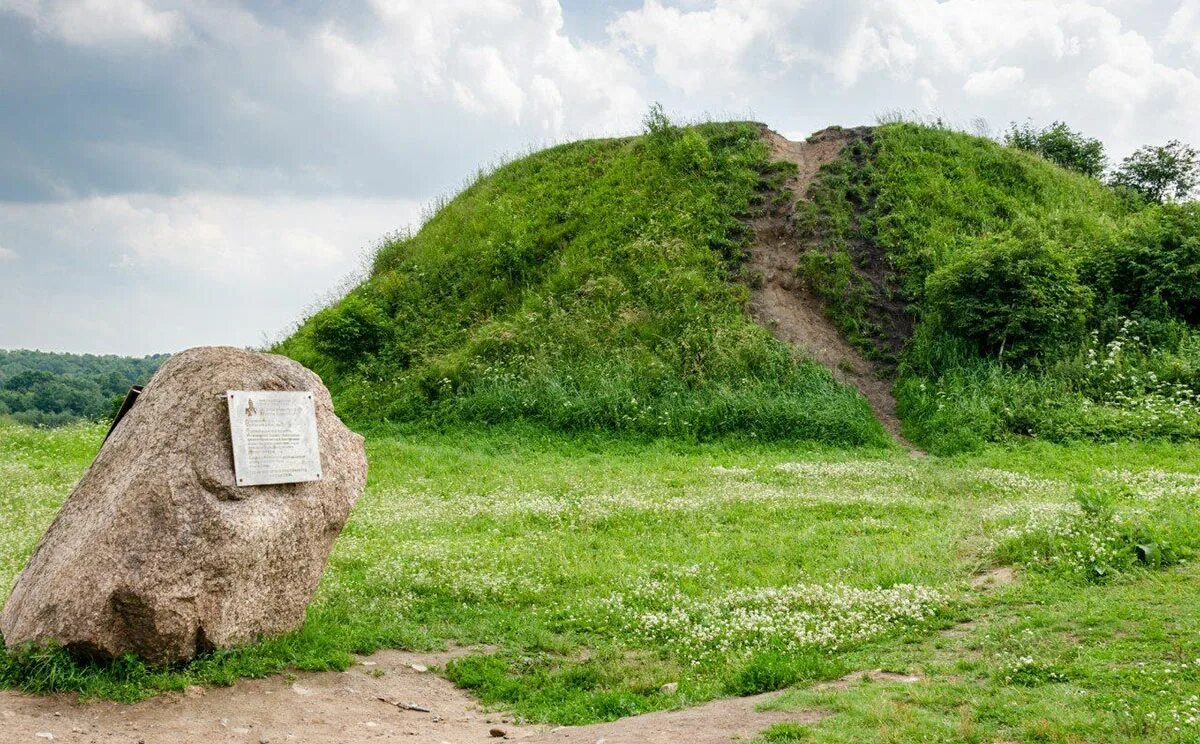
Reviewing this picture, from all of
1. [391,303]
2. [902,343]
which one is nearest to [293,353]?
[391,303]

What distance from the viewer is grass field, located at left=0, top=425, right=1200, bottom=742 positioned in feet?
22.1

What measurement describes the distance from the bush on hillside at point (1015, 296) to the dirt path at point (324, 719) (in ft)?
60.0

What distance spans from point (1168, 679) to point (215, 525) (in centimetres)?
750

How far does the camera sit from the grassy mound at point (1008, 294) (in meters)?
20.7

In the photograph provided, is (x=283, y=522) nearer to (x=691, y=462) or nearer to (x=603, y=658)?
(x=603, y=658)

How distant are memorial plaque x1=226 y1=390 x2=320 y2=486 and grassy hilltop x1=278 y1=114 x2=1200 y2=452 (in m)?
12.8

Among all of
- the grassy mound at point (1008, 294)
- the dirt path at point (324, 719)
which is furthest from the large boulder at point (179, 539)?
the grassy mound at point (1008, 294)

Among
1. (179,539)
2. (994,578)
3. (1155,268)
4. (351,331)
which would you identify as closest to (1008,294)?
(1155,268)

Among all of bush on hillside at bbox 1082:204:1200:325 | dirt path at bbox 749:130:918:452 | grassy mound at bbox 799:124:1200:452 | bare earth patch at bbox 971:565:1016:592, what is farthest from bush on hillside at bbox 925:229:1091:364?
bare earth patch at bbox 971:565:1016:592

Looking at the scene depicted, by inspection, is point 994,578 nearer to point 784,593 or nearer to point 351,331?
point 784,593

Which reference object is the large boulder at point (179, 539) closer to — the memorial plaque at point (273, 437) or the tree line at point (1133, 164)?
the memorial plaque at point (273, 437)

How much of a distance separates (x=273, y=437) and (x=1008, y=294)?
777 inches

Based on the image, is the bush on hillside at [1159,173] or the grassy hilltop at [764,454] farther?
the bush on hillside at [1159,173]

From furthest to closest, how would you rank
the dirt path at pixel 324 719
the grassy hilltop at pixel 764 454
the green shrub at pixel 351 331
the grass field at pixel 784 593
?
the green shrub at pixel 351 331 → the grassy hilltop at pixel 764 454 → the grass field at pixel 784 593 → the dirt path at pixel 324 719
